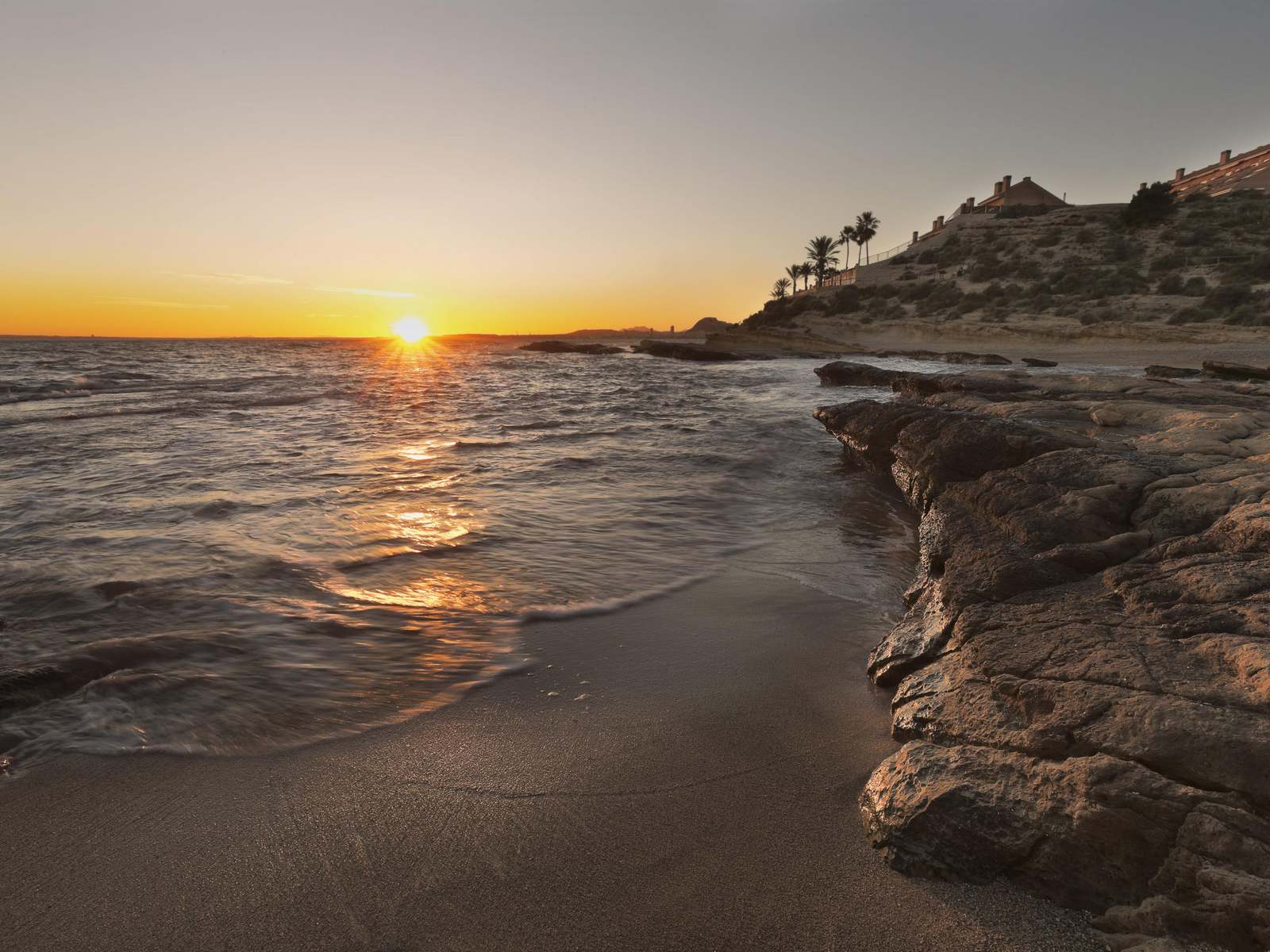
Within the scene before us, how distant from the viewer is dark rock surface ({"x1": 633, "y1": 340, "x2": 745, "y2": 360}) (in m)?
44.2

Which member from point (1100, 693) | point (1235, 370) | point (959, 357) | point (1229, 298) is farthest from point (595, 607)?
point (1229, 298)

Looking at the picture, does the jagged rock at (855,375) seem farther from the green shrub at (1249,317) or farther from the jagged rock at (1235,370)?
the green shrub at (1249,317)

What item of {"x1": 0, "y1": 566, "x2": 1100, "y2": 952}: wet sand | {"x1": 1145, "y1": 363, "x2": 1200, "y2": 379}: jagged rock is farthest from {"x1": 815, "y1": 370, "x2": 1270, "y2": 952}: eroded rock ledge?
{"x1": 1145, "y1": 363, "x2": 1200, "y2": 379}: jagged rock

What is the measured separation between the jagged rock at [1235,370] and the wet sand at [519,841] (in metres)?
18.9

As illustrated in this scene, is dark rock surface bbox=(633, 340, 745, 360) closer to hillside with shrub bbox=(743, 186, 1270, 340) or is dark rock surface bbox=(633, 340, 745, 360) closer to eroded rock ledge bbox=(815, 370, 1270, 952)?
hillside with shrub bbox=(743, 186, 1270, 340)

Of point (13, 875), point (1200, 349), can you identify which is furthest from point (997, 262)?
point (13, 875)

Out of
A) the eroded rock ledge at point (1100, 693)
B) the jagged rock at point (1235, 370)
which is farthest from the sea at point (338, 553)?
the jagged rock at point (1235, 370)

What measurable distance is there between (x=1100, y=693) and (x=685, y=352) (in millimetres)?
47059

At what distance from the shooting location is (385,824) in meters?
2.54

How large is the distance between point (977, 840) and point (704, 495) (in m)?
6.35

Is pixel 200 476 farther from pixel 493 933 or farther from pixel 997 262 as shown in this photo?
pixel 997 262

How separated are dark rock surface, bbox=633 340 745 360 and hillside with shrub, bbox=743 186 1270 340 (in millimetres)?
6352

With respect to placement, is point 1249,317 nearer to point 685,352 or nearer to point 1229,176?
point 685,352

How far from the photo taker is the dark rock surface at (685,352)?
4425 centimetres
